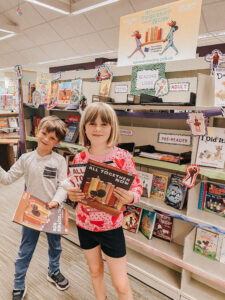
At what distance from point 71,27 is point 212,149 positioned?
26.6 ft

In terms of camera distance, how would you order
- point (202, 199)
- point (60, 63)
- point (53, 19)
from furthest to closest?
point (60, 63), point (53, 19), point (202, 199)

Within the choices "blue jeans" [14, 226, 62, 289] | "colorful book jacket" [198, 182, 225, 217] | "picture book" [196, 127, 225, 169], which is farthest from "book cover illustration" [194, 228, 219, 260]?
"blue jeans" [14, 226, 62, 289]

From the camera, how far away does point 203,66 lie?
1915mm

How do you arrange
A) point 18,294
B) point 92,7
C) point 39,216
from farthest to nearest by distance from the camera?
point 92,7 < point 18,294 < point 39,216

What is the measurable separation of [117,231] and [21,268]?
102 centimetres

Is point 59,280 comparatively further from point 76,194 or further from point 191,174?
point 191,174

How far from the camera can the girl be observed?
1.28 meters

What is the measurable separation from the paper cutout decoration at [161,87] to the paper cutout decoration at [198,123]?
19.8 inches

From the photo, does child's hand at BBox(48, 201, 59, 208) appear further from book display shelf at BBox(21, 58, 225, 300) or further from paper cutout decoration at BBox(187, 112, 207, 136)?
paper cutout decoration at BBox(187, 112, 207, 136)

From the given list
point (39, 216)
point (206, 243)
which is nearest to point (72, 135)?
point (39, 216)

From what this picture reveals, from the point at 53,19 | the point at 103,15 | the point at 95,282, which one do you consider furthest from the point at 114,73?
the point at 53,19

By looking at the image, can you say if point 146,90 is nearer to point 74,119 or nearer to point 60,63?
point 74,119

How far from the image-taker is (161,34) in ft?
6.07

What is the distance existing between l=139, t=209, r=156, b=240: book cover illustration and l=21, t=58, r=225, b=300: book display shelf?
5 centimetres
